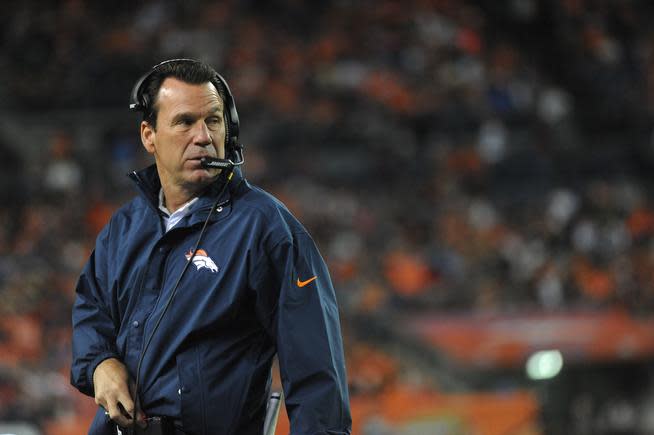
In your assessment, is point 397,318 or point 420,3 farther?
point 420,3

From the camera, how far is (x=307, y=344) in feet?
7.19

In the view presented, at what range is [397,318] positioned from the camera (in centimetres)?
1121

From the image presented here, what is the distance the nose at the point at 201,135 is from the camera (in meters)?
2.35

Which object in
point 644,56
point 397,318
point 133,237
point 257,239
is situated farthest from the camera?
point 644,56

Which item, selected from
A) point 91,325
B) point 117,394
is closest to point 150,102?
point 91,325

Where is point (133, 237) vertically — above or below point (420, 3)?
below

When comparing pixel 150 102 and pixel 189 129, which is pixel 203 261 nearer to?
pixel 189 129

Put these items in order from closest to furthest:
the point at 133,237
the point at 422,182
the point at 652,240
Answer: the point at 133,237
the point at 652,240
the point at 422,182

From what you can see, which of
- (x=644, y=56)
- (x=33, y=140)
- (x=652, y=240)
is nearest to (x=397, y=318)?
(x=652, y=240)

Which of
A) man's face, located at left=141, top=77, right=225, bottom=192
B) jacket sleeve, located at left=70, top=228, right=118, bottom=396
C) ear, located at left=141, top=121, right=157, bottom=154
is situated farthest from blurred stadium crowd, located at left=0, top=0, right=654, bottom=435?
man's face, located at left=141, top=77, right=225, bottom=192

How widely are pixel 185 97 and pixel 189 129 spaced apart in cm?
7

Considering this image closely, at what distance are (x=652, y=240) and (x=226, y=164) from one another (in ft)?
34.6

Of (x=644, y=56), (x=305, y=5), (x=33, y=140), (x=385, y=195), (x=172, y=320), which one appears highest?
(x=305, y=5)

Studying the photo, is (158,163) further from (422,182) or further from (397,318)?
(422,182)
